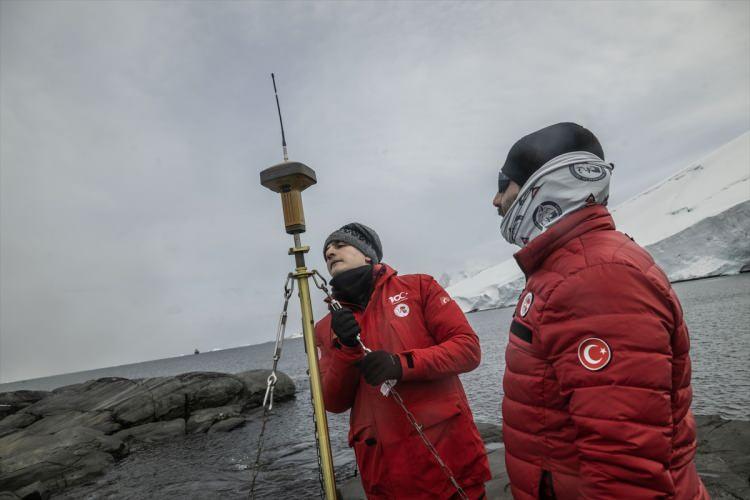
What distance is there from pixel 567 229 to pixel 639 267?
0.35m

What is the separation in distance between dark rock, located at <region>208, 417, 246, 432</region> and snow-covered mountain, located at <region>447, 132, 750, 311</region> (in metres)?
44.3

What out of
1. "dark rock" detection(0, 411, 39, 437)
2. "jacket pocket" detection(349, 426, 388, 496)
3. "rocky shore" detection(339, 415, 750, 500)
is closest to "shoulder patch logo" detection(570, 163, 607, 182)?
"jacket pocket" detection(349, 426, 388, 496)

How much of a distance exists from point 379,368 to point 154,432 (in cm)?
2080

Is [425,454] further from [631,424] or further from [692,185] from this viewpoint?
[692,185]

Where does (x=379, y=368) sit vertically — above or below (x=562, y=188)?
below

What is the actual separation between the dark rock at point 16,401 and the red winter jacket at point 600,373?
103 feet

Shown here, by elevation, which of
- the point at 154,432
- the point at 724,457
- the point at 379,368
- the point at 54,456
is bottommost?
the point at 724,457

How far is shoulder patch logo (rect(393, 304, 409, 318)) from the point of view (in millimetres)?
3277

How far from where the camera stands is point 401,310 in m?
3.30

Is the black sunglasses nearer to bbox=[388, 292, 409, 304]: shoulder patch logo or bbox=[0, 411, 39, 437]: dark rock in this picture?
bbox=[388, 292, 409, 304]: shoulder patch logo

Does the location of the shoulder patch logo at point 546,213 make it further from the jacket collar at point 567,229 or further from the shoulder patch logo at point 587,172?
the shoulder patch logo at point 587,172

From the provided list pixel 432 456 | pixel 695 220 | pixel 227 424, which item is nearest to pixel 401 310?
pixel 432 456

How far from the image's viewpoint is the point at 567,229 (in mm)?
1863

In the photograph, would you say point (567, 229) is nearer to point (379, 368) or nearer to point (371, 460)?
point (379, 368)
